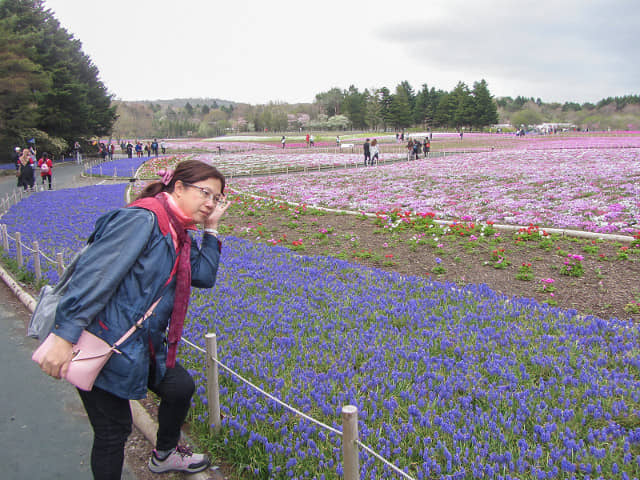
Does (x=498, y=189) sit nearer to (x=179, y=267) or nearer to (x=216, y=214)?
(x=216, y=214)

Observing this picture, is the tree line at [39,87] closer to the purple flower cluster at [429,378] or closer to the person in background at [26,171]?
the person in background at [26,171]

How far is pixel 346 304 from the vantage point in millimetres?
6441

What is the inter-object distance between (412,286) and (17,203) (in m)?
18.7

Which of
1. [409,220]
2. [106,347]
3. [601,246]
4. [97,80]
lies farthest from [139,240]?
[97,80]

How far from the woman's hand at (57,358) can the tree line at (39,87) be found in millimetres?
37031

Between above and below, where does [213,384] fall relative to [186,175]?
below

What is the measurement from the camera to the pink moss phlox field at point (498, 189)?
1240cm

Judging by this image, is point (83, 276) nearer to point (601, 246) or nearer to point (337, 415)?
point (337, 415)

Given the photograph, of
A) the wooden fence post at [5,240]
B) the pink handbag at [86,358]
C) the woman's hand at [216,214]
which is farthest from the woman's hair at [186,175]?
the wooden fence post at [5,240]

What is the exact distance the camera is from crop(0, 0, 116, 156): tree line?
110 feet

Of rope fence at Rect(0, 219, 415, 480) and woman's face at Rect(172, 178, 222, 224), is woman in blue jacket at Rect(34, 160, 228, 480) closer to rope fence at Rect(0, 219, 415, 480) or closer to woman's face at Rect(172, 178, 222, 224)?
woman's face at Rect(172, 178, 222, 224)

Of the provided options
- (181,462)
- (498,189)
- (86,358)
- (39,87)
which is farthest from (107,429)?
(39,87)

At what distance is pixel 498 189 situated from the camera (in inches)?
689

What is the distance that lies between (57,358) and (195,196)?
1233 mm
